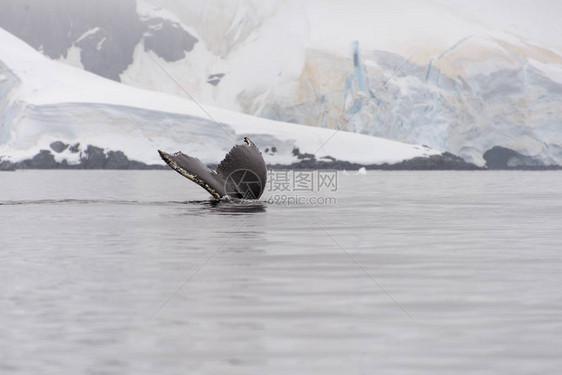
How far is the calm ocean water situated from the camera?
422 cm

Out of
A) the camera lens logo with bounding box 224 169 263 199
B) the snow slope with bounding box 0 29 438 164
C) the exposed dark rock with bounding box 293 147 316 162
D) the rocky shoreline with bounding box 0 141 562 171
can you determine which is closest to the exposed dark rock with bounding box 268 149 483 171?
the rocky shoreline with bounding box 0 141 562 171

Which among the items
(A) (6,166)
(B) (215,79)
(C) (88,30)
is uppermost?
(C) (88,30)

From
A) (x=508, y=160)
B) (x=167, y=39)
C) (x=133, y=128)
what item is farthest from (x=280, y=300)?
(x=167, y=39)

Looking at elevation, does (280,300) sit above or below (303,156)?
below

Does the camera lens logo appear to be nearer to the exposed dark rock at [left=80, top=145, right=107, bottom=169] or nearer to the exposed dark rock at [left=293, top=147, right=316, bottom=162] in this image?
the exposed dark rock at [left=80, top=145, right=107, bottom=169]

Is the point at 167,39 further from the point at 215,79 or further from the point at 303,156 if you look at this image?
the point at 303,156

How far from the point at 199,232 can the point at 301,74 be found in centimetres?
6755

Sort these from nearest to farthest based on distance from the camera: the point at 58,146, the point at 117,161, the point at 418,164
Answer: the point at 58,146 → the point at 117,161 → the point at 418,164

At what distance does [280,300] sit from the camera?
19.2 ft

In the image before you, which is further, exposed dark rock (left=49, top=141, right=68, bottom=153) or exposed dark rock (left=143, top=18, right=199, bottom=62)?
exposed dark rock (left=143, top=18, right=199, bottom=62)

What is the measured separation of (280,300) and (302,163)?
52.9m

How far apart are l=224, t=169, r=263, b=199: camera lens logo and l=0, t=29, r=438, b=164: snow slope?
118 feet

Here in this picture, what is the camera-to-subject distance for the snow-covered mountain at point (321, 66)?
68250 mm

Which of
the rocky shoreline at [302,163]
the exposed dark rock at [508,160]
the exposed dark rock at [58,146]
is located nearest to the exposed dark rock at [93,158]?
the rocky shoreline at [302,163]
